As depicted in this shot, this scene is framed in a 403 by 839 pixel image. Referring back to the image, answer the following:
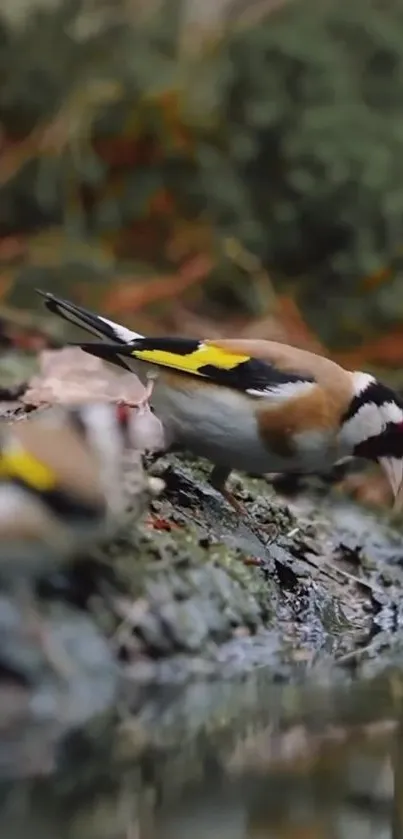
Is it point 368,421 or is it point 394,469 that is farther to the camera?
point 394,469

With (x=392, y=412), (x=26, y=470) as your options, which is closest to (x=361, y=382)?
(x=392, y=412)

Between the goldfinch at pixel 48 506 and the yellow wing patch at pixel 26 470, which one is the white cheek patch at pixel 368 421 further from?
the yellow wing patch at pixel 26 470

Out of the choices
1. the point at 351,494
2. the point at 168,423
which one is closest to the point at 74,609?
the point at 168,423

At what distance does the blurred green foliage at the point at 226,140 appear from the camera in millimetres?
5883

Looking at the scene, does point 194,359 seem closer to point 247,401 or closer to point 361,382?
point 247,401

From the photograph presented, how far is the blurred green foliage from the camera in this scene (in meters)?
5.88

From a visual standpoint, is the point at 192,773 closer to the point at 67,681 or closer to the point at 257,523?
the point at 67,681

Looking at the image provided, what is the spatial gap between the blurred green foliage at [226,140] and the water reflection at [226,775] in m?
4.16

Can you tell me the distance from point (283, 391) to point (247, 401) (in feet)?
0.23

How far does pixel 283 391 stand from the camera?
257 cm

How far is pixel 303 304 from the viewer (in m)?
6.01

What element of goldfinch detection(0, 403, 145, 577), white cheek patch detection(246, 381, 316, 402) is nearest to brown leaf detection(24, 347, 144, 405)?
white cheek patch detection(246, 381, 316, 402)

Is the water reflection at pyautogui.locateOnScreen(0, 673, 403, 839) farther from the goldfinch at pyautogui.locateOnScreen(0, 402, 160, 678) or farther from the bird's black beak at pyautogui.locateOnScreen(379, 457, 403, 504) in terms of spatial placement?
the bird's black beak at pyautogui.locateOnScreen(379, 457, 403, 504)

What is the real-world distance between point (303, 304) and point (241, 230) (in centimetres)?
44
